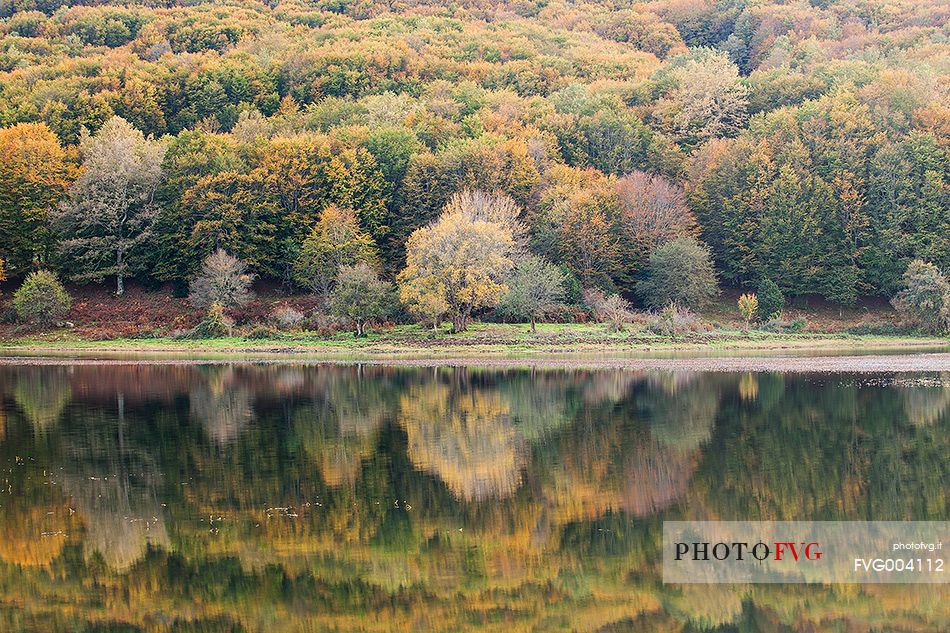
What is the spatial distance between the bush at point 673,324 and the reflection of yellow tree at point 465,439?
26.4 meters

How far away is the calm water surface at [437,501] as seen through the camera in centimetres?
1498

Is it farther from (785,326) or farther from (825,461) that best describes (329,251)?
(825,461)

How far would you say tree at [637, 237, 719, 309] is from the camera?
6975cm

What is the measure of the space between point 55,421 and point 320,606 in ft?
64.1

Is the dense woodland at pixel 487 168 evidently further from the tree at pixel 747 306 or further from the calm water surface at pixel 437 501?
the calm water surface at pixel 437 501

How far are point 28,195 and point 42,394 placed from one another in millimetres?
42440

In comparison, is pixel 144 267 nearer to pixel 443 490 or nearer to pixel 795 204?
pixel 795 204

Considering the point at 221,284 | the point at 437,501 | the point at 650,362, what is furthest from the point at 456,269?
the point at 437,501

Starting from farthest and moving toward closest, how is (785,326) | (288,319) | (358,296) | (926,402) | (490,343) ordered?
1. (785,326)
2. (288,319)
3. (358,296)
4. (490,343)
5. (926,402)

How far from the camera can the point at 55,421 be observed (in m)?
31.6

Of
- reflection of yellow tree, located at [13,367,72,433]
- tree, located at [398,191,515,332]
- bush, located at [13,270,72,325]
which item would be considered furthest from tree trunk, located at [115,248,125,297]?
reflection of yellow tree, located at [13,367,72,433]

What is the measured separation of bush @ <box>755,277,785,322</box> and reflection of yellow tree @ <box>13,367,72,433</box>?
4349 centimetres

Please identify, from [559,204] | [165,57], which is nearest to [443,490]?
[559,204]

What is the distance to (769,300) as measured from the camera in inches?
2734
